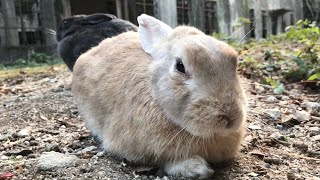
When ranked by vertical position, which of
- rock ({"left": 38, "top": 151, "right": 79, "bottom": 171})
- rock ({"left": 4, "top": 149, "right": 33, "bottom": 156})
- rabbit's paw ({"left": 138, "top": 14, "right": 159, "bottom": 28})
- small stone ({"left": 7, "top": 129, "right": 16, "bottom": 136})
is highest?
rabbit's paw ({"left": 138, "top": 14, "right": 159, "bottom": 28})

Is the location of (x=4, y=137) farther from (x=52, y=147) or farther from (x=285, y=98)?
(x=285, y=98)

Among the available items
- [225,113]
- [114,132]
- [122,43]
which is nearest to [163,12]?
[122,43]

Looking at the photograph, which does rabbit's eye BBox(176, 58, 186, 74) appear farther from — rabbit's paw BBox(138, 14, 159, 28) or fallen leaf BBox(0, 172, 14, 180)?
fallen leaf BBox(0, 172, 14, 180)

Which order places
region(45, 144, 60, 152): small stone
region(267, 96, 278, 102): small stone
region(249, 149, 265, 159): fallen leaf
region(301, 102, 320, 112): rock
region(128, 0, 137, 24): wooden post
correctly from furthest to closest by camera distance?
region(128, 0, 137, 24): wooden post
region(267, 96, 278, 102): small stone
region(301, 102, 320, 112): rock
region(45, 144, 60, 152): small stone
region(249, 149, 265, 159): fallen leaf

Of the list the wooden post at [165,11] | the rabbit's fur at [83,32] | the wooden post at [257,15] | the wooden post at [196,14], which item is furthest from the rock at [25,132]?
the wooden post at [257,15]

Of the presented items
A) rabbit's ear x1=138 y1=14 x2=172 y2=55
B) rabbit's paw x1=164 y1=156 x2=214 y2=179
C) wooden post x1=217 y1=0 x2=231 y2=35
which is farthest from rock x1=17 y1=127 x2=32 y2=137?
wooden post x1=217 y1=0 x2=231 y2=35

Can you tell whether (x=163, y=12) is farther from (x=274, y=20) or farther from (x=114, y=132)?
(x=274, y=20)
